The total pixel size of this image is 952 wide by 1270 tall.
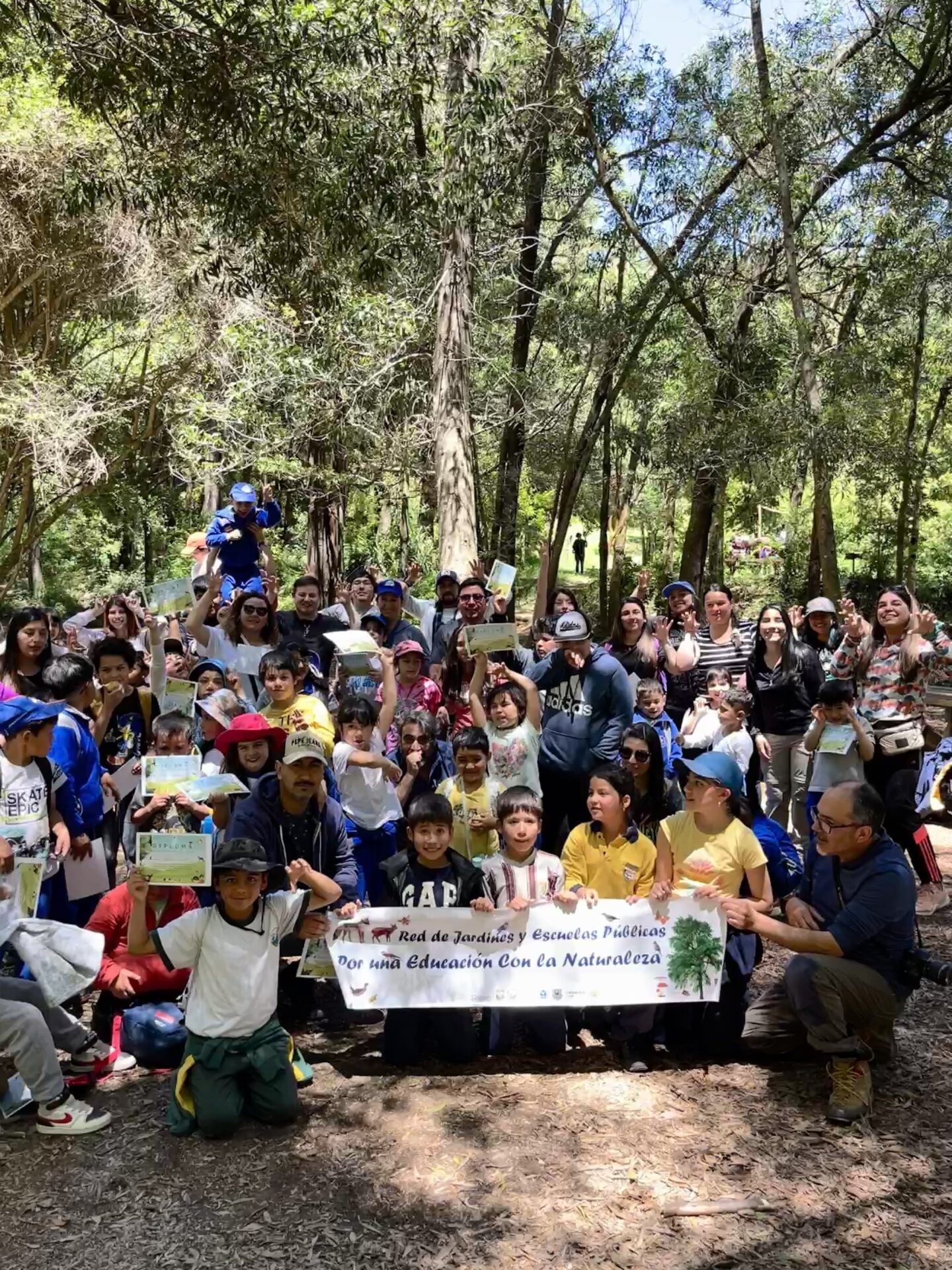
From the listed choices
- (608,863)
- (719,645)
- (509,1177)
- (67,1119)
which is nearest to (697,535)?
(719,645)

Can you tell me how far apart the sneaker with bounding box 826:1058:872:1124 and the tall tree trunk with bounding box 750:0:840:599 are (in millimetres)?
10858

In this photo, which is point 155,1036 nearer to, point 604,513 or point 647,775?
point 647,775

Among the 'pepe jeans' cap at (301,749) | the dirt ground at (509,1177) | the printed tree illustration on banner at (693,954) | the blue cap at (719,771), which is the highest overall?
the 'pepe jeans' cap at (301,749)

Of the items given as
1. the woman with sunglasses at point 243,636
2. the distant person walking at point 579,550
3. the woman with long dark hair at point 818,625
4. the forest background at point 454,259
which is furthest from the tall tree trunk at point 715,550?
the woman with sunglasses at point 243,636

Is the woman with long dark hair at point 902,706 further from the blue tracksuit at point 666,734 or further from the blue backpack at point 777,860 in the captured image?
the blue backpack at point 777,860

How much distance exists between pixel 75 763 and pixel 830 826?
3.75m

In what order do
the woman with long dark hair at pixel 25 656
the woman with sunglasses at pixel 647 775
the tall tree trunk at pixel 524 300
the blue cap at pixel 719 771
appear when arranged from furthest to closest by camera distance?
the tall tree trunk at pixel 524 300 < the woman with long dark hair at pixel 25 656 < the woman with sunglasses at pixel 647 775 < the blue cap at pixel 719 771

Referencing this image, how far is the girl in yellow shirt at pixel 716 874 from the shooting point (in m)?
4.70

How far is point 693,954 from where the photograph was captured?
15.4 feet

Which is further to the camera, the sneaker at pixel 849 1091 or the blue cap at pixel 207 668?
the blue cap at pixel 207 668

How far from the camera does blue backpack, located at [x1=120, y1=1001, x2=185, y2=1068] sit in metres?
4.70

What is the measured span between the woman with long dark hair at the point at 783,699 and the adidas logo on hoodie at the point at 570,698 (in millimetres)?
1498

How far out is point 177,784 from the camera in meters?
4.79

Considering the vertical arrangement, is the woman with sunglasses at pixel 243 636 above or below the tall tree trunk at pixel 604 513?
below
